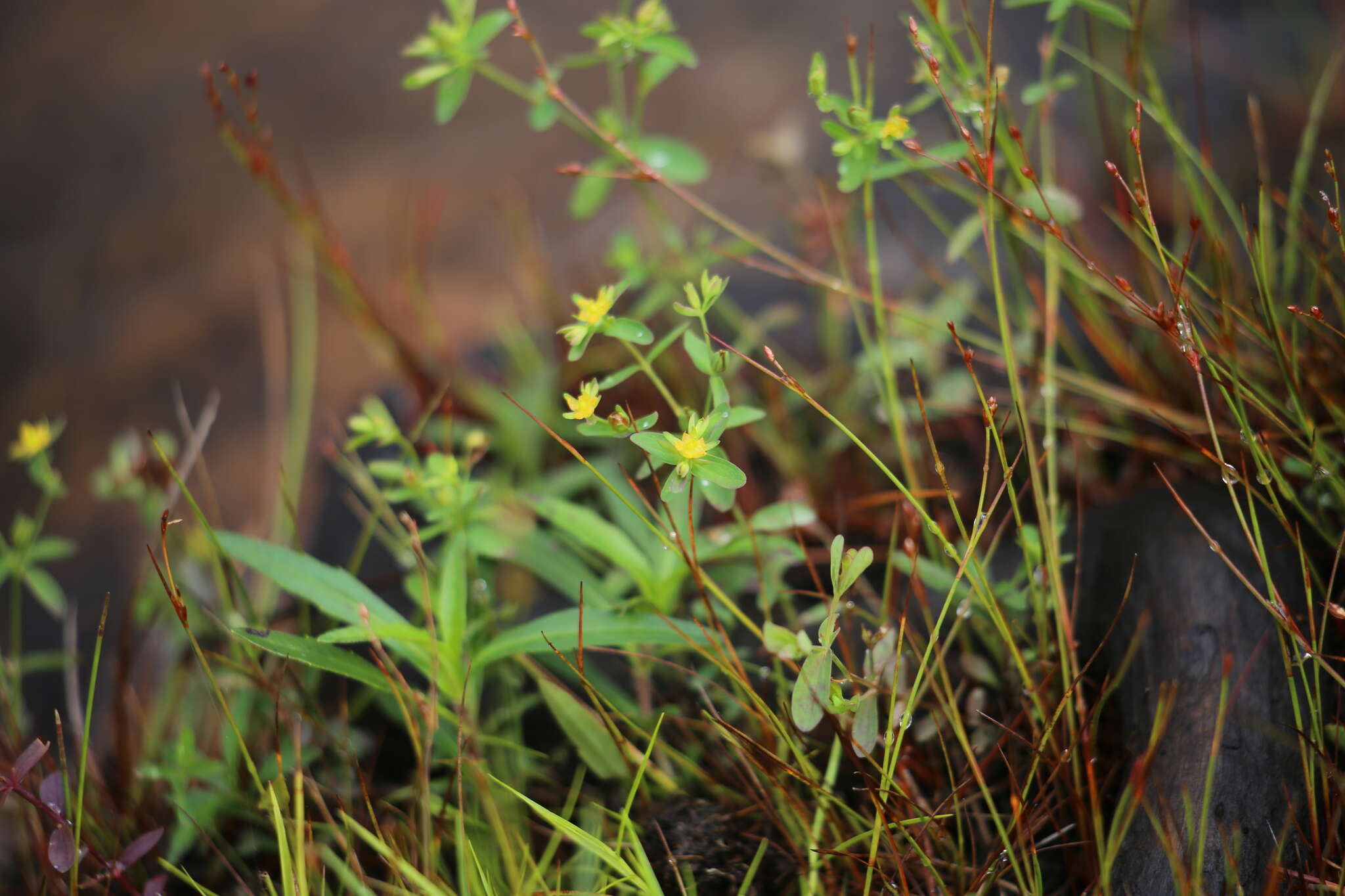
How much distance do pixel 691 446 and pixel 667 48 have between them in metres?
0.44

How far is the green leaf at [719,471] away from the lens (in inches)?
26.7

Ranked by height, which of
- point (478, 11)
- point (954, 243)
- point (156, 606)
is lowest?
point (156, 606)

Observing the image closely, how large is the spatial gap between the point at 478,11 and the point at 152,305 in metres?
1.32

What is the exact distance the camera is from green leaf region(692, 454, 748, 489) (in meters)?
0.68

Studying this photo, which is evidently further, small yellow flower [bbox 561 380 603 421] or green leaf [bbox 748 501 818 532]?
green leaf [bbox 748 501 818 532]

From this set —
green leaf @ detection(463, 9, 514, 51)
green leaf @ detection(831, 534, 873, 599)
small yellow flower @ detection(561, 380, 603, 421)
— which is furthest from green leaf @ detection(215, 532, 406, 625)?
green leaf @ detection(463, 9, 514, 51)

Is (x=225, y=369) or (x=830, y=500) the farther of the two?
(x=225, y=369)

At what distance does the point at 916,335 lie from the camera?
50.1 inches

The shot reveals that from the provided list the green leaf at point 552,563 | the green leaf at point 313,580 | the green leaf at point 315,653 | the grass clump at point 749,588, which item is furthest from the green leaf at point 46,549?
the green leaf at point 552,563

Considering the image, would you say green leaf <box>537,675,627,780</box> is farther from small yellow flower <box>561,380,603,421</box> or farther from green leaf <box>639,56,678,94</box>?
green leaf <box>639,56,678,94</box>

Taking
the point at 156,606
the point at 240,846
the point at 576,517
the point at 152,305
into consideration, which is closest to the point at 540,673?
the point at 576,517

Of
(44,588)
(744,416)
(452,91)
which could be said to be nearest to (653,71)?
(452,91)

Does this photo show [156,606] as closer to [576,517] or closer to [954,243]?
[576,517]

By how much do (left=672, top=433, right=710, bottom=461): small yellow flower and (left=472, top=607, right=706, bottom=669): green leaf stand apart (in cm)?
21
